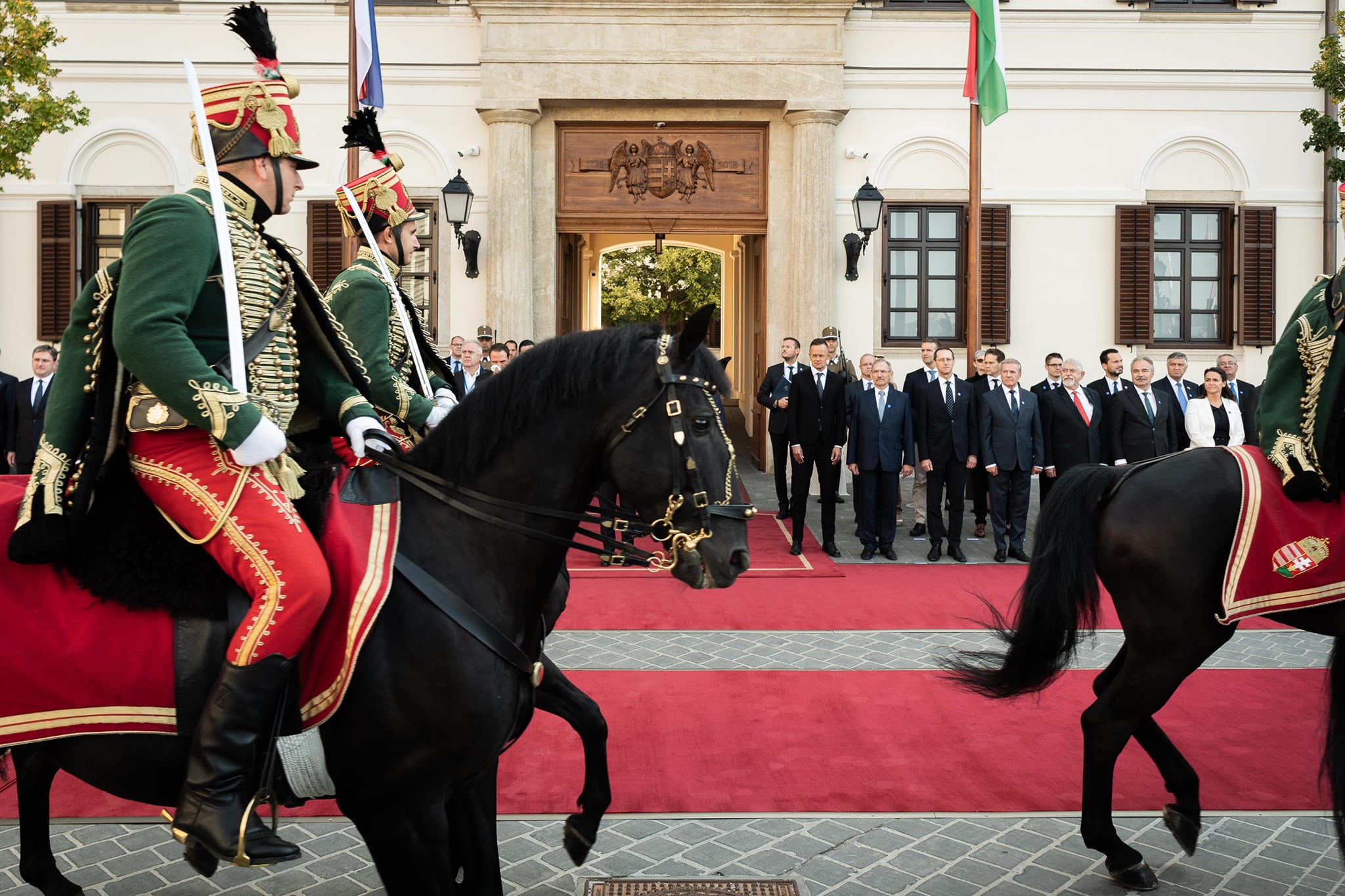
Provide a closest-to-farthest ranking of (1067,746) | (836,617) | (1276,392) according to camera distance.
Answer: (1276,392), (1067,746), (836,617)

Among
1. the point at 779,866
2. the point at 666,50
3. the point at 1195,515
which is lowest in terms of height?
the point at 779,866

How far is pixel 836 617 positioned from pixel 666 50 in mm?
10025

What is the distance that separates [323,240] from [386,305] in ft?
41.8

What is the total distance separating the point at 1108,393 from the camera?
12211 mm

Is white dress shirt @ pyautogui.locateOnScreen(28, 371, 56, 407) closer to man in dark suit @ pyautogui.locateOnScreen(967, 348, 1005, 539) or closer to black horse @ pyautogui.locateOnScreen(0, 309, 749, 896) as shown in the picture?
man in dark suit @ pyautogui.locateOnScreen(967, 348, 1005, 539)

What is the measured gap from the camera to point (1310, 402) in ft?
14.6

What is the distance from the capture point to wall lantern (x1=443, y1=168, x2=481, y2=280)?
50.3 ft

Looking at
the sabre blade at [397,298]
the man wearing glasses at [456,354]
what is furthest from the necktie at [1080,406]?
the sabre blade at [397,298]

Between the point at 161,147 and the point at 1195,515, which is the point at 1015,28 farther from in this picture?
the point at 1195,515

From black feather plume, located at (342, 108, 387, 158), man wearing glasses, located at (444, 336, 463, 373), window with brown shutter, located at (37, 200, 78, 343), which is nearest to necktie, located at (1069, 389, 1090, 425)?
man wearing glasses, located at (444, 336, 463, 373)

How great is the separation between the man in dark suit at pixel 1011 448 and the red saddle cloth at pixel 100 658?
992 cm

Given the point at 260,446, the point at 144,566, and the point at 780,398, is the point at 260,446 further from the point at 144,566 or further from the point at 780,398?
the point at 780,398

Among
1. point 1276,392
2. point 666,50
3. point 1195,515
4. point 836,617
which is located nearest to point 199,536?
point 1195,515

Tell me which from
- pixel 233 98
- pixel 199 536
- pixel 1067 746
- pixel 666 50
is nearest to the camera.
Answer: pixel 199 536
